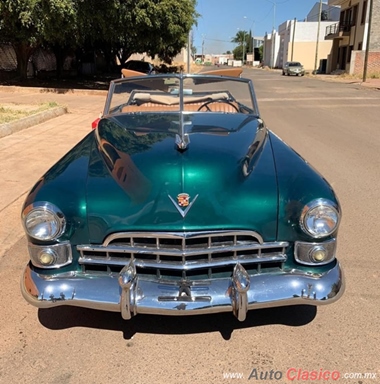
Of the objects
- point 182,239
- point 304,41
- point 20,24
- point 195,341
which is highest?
point 304,41

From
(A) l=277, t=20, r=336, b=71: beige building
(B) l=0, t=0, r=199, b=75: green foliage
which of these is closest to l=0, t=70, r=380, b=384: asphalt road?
(B) l=0, t=0, r=199, b=75: green foliage

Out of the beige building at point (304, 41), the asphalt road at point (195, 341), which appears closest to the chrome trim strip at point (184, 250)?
the asphalt road at point (195, 341)

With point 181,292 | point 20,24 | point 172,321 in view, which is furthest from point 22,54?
point 181,292

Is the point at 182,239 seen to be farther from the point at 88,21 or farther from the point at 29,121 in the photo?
the point at 88,21

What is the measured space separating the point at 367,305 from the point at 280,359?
0.88 metres

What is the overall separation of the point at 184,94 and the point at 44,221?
2.04m

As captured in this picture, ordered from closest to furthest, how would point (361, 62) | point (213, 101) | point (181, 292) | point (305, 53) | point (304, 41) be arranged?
point (181, 292) < point (213, 101) < point (361, 62) < point (305, 53) < point (304, 41)

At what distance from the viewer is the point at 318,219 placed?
2.34 meters

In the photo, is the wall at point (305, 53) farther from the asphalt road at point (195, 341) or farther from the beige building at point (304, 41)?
the asphalt road at point (195, 341)

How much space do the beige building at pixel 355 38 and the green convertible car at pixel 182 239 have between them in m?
37.1

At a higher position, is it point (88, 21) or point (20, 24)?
point (88, 21)

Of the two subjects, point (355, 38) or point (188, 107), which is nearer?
point (188, 107)

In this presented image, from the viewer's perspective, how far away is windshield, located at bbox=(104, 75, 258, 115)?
398cm

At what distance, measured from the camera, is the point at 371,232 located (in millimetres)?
4066
